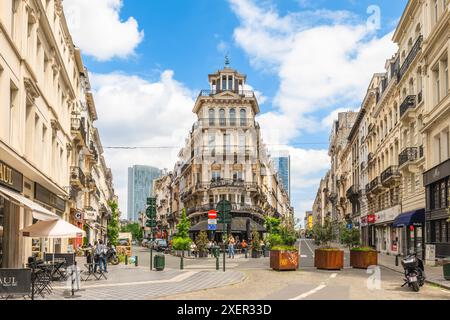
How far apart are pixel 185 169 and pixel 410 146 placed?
170 ft

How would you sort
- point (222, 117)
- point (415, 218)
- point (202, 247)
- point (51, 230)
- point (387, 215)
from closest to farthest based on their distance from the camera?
1. point (51, 230)
2. point (415, 218)
3. point (202, 247)
4. point (387, 215)
5. point (222, 117)

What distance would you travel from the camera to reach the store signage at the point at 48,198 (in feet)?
83.9

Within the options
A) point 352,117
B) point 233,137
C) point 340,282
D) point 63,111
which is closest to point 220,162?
point 233,137

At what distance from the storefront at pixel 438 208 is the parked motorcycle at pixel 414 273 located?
1161cm

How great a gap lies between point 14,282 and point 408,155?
3085cm

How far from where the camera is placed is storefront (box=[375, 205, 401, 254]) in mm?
46316

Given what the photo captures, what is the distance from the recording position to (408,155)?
39250 mm

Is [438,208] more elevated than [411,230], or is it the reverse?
[438,208]

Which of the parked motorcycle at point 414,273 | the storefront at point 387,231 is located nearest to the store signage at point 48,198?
the parked motorcycle at point 414,273

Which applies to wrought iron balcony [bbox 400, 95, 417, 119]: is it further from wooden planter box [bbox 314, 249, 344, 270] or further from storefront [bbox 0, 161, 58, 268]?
storefront [bbox 0, 161, 58, 268]

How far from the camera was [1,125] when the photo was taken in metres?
18.1

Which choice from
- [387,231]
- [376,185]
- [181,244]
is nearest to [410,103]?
[376,185]

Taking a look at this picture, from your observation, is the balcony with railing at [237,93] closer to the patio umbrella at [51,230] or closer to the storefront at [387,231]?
the storefront at [387,231]

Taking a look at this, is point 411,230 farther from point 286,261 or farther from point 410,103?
point 286,261
